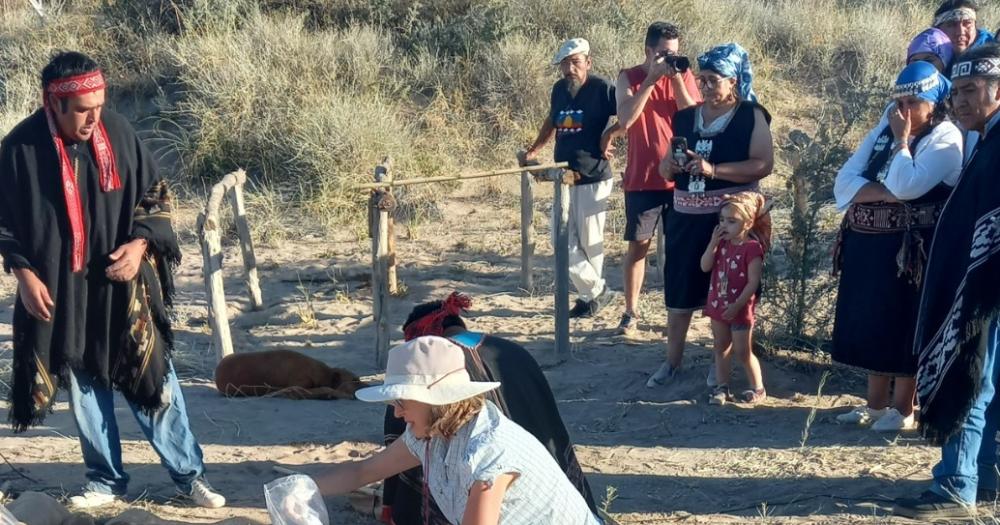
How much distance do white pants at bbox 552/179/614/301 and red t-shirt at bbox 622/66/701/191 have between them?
1.72 ft

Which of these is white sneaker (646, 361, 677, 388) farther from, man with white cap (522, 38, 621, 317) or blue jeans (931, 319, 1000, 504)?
blue jeans (931, 319, 1000, 504)

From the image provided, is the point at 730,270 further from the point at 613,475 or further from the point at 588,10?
the point at 588,10

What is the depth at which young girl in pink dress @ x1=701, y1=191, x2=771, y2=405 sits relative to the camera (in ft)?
18.9

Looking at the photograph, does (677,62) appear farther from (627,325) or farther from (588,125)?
(627,325)

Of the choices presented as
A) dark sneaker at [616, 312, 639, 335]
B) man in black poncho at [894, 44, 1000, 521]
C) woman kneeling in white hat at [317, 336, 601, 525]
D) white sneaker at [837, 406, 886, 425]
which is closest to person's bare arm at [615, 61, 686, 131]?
dark sneaker at [616, 312, 639, 335]

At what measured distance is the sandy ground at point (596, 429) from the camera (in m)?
4.94

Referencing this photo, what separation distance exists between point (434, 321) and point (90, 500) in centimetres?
166

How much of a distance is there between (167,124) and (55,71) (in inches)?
333

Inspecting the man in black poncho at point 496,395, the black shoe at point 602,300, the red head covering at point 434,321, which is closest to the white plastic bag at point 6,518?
the man in black poncho at point 496,395

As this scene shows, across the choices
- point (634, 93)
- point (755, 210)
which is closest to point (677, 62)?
point (634, 93)

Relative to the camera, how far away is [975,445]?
439 centimetres

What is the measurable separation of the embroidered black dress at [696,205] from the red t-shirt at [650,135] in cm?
92

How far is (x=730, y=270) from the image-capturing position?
5.83m

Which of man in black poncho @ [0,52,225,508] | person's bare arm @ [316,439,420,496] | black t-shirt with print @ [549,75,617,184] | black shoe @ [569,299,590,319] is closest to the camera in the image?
person's bare arm @ [316,439,420,496]
